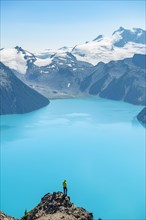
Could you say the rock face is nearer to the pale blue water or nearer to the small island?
the small island

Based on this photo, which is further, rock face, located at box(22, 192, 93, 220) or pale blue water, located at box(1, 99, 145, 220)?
pale blue water, located at box(1, 99, 145, 220)

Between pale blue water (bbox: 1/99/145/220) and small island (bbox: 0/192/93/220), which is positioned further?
pale blue water (bbox: 1/99/145/220)

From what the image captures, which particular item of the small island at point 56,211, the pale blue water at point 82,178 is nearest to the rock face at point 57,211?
the small island at point 56,211

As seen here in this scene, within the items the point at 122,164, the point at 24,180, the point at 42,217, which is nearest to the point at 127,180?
the point at 122,164

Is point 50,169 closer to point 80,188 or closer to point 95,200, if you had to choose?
point 80,188

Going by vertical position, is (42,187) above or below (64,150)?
below

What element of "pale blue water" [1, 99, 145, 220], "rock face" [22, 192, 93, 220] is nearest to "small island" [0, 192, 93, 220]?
"rock face" [22, 192, 93, 220]

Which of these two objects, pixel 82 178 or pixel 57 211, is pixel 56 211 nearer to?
pixel 57 211

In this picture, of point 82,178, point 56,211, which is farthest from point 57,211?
point 82,178

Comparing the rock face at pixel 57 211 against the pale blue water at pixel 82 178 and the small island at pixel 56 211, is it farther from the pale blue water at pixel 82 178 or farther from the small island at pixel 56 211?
the pale blue water at pixel 82 178
